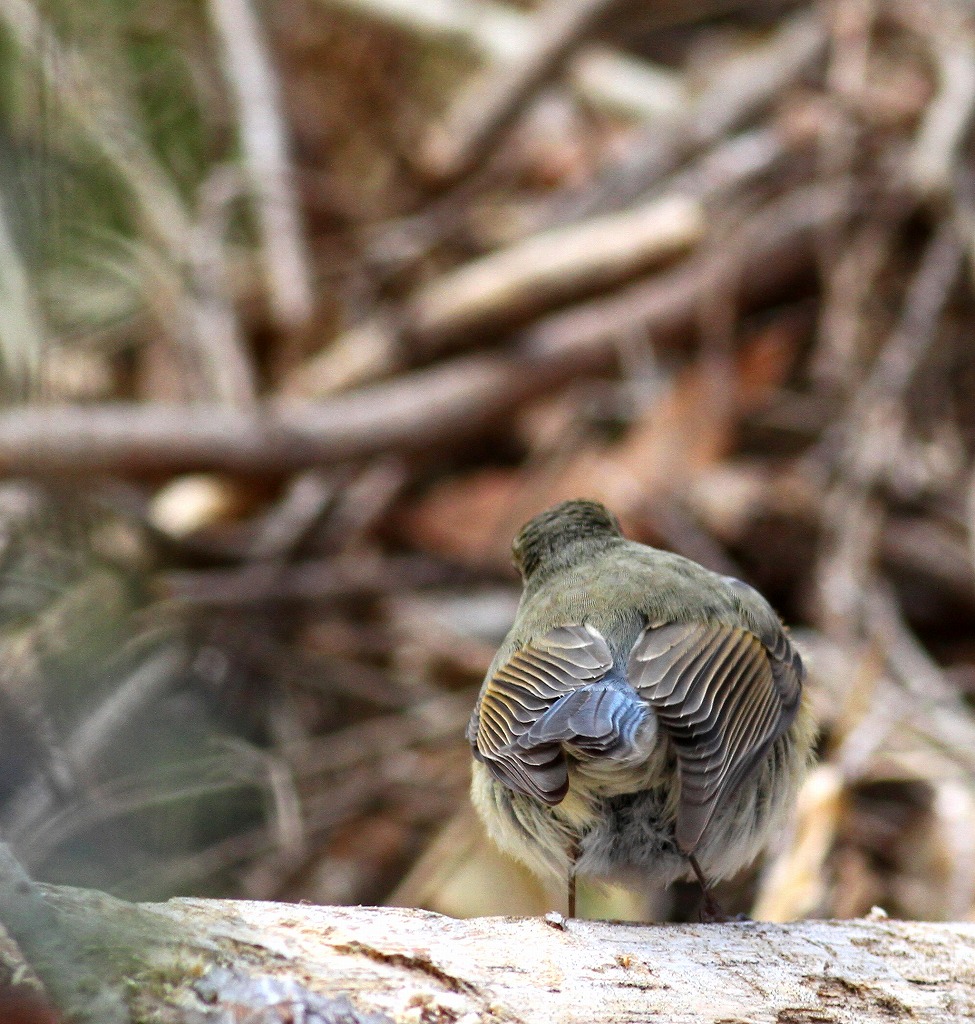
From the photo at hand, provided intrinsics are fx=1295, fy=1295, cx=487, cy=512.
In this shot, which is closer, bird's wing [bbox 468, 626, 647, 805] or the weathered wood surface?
the weathered wood surface

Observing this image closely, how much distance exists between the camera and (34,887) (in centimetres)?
183

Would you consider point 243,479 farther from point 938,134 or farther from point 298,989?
point 298,989

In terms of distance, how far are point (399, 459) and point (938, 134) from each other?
9.83 feet

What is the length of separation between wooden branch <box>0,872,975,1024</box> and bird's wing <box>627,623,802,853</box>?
28 cm

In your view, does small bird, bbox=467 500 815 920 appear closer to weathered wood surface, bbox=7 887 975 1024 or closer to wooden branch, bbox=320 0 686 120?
weathered wood surface, bbox=7 887 975 1024

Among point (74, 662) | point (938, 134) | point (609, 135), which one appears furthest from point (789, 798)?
point (609, 135)

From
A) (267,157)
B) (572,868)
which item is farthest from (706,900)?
(267,157)

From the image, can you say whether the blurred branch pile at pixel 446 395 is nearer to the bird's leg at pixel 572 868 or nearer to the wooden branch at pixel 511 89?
the wooden branch at pixel 511 89

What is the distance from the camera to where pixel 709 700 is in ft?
8.50

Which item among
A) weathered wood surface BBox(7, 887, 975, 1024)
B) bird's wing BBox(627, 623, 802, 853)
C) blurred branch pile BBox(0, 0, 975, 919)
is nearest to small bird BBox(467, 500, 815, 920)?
bird's wing BBox(627, 623, 802, 853)

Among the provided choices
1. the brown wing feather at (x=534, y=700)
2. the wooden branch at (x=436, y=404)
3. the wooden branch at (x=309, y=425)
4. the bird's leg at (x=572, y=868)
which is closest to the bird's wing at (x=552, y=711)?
the brown wing feather at (x=534, y=700)

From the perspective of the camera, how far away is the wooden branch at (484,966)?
5.99ft

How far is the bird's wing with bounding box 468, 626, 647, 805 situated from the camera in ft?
8.16

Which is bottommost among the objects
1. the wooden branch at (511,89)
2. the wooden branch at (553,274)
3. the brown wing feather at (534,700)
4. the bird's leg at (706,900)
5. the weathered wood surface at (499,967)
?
the bird's leg at (706,900)
